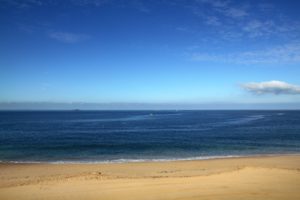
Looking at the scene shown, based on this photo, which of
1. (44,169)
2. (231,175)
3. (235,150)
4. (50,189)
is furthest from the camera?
(235,150)

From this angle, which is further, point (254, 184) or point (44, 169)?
point (44, 169)

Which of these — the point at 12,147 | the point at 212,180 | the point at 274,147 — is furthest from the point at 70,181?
the point at 274,147

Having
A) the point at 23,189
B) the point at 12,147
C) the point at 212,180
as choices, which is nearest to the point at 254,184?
the point at 212,180

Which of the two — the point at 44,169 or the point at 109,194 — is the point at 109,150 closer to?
the point at 44,169

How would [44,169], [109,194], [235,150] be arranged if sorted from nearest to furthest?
[109,194] < [44,169] < [235,150]

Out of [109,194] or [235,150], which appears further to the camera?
[235,150]

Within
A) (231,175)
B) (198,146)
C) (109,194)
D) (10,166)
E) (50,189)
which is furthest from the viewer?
(198,146)

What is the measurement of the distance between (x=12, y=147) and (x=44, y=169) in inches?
777

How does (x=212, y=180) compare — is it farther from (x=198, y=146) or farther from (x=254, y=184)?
(x=198, y=146)

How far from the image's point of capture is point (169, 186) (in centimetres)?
1577

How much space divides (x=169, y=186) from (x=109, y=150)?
78.8ft

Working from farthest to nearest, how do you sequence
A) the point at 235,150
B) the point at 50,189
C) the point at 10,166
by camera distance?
the point at 235,150 < the point at 10,166 < the point at 50,189

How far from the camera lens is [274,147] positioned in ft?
133

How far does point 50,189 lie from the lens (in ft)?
50.9
